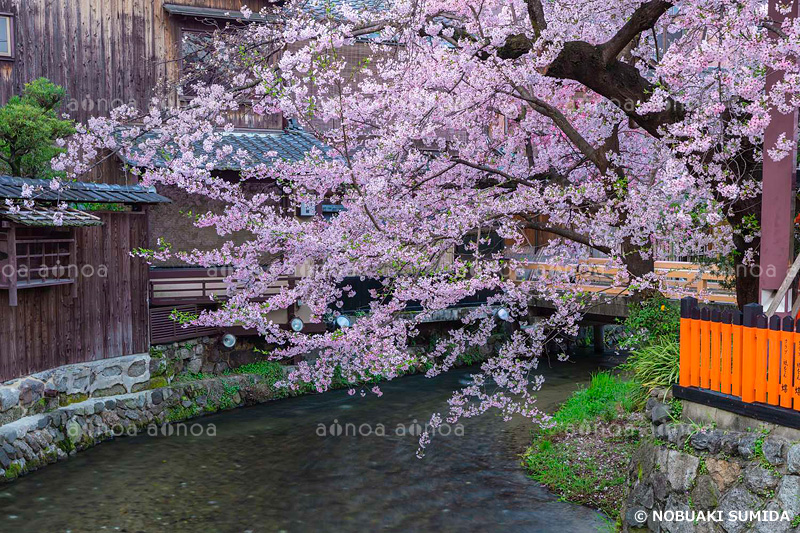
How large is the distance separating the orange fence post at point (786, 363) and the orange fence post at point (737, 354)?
18.8 inches

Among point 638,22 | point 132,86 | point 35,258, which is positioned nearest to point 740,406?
point 638,22

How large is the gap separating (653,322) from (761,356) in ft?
12.8

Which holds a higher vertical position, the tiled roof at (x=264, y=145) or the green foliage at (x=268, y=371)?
the tiled roof at (x=264, y=145)

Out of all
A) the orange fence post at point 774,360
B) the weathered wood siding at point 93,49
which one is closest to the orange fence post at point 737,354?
the orange fence post at point 774,360

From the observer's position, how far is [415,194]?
12.2m

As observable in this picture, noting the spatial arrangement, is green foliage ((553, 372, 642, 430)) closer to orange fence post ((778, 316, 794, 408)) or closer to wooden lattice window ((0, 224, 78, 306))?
orange fence post ((778, 316, 794, 408))

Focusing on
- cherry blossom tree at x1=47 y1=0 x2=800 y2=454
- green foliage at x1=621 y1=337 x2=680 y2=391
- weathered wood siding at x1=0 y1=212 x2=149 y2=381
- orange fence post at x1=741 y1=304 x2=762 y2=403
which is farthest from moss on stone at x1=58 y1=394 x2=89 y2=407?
orange fence post at x1=741 y1=304 x2=762 y2=403

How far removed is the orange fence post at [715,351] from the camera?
832cm

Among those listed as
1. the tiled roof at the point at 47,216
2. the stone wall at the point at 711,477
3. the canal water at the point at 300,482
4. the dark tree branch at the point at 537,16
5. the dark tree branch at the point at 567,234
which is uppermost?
the dark tree branch at the point at 537,16

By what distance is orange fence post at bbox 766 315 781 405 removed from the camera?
7605 millimetres

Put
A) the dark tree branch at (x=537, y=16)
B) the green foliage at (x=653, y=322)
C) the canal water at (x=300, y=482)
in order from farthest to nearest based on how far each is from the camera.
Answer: the canal water at (x=300, y=482)
the green foliage at (x=653, y=322)
the dark tree branch at (x=537, y=16)

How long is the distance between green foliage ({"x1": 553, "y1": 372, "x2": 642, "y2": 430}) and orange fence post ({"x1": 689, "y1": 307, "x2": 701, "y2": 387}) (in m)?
4.96

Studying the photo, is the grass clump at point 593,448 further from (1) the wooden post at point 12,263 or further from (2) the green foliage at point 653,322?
(1) the wooden post at point 12,263

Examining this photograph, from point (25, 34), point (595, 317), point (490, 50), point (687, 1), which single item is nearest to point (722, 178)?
point (687, 1)
